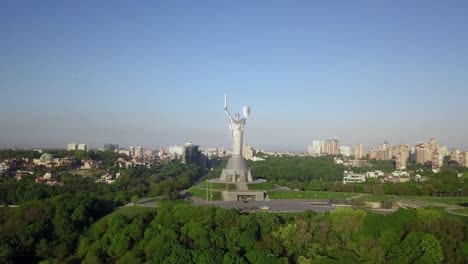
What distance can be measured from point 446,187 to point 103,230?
25.8m

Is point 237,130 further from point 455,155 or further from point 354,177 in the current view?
point 455,155

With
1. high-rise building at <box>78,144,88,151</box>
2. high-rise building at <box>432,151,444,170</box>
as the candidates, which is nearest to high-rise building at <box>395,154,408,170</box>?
high-rise building at <box>432,151,444,170</box>

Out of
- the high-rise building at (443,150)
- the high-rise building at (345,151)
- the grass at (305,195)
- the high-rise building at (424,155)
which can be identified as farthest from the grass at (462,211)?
the high-rise building at (345,151)

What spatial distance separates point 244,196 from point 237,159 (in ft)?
15.1

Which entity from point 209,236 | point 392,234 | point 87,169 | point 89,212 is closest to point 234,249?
point 209,236

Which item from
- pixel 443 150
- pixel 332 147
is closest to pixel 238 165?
pixel 443 150

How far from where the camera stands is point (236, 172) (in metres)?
32.7

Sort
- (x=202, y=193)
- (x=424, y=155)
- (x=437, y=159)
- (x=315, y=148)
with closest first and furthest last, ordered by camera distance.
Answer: (x=202, y=193)
(x=437, y=159)
(x=424, y=155)
(x=315, y=148)

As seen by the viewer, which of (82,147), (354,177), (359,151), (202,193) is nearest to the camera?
(202,193)

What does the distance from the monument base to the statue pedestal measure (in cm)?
304

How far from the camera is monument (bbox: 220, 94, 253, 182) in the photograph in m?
32.7

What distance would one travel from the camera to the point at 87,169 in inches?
1929

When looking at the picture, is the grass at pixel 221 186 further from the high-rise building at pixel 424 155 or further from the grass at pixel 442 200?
the high-rise building at pixel 424 155

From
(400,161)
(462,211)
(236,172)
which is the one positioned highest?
(400,161)
